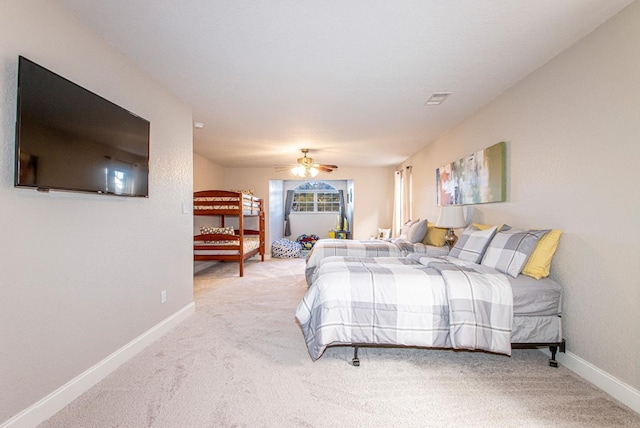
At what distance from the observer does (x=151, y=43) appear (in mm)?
2168

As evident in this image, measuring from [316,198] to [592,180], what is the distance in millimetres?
8078

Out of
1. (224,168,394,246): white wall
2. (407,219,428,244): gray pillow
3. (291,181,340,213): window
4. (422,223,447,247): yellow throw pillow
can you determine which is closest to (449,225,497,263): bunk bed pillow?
(422,223,447,247): yellow throw pillow

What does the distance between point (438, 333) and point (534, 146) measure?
179 centimetres

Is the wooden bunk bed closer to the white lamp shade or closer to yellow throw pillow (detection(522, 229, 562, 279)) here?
the white lamp shade

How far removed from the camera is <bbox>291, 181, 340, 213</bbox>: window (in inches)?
388

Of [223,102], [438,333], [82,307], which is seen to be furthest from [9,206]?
[438,333]

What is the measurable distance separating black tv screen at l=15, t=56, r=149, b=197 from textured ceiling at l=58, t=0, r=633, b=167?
0.55 metres

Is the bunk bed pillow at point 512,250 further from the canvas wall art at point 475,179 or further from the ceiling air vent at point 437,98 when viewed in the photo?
the ceiling air vent at point 437,98

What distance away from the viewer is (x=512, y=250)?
2379mm

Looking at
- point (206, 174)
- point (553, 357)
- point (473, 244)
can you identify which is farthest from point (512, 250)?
point (206, 174)

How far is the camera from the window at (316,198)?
9.85 meters

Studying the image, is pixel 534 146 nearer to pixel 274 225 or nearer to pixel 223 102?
pixel 223 102

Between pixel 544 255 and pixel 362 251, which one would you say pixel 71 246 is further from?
pixel 544 255

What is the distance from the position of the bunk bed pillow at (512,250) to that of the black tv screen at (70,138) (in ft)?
9.58
